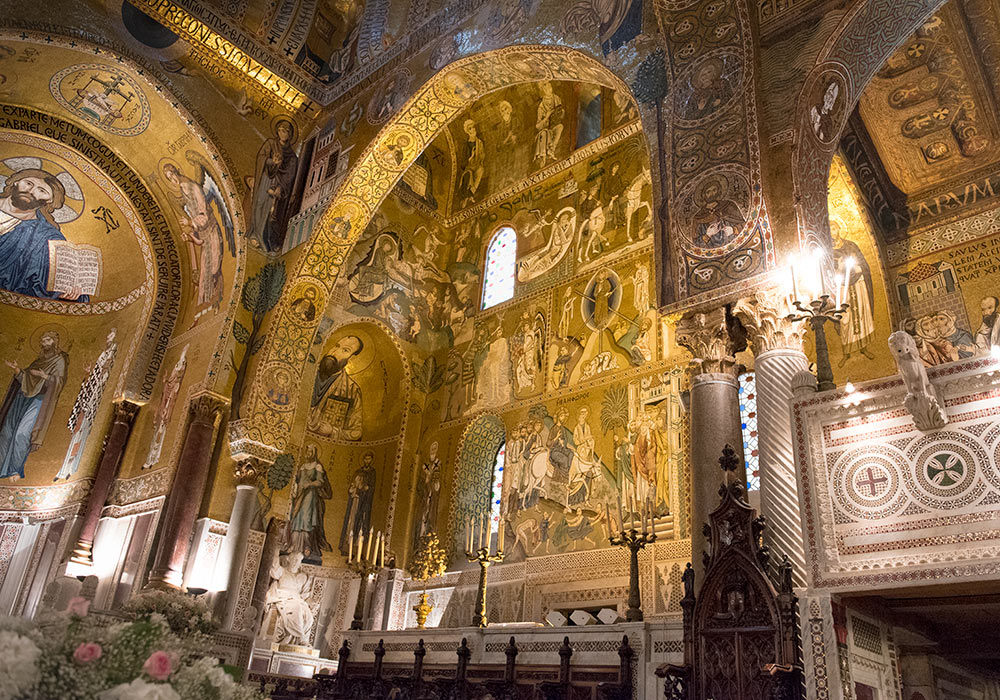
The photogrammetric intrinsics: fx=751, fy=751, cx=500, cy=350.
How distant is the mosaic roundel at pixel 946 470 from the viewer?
16.6ft

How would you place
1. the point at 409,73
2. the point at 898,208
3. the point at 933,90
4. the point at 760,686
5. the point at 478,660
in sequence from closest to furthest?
1. the point at 760,686
2. the point at 478,660
3. the point at 933,90
4. the point at 898,208
5. the point at 409,73

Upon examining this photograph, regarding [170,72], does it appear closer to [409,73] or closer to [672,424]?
[409,73]

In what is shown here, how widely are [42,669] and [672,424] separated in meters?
9.69

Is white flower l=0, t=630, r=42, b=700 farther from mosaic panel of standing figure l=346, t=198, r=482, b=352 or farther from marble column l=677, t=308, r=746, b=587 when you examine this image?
mosaic panel of standing figure l=346, t=198, r=482, b=352

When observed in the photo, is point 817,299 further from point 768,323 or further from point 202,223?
point 202,223

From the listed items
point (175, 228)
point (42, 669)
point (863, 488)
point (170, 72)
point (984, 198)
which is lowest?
point (42, 669)

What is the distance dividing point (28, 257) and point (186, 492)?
6942 millimetres

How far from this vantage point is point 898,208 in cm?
1076

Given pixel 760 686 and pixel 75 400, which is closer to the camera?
pixel 760 686

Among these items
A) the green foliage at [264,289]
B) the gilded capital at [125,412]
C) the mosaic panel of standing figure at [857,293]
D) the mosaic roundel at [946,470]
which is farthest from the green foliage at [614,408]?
the gilded capital at [125,412]

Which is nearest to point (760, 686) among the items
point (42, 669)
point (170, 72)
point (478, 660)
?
point (478, 660)

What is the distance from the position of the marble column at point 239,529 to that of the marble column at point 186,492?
51 centimetres

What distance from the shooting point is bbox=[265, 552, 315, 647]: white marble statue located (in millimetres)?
12125

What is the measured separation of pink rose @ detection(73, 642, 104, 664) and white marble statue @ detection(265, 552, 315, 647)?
34.7 feet
